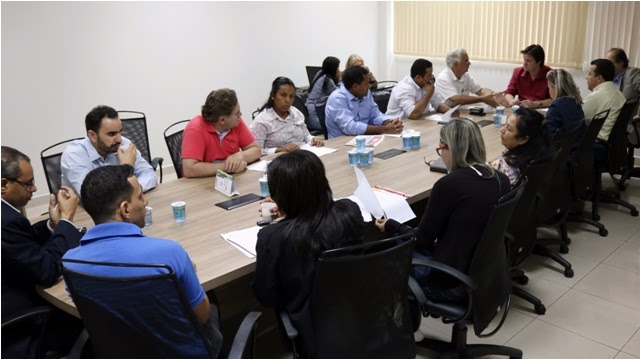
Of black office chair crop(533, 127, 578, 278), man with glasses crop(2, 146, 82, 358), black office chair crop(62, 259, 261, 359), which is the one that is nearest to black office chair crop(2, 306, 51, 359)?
man with glasses crop(2, 146, 82, 358)

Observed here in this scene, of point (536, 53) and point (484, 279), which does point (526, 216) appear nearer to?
point (484, 279)

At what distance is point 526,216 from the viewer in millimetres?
2707

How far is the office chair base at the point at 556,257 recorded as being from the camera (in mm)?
3417

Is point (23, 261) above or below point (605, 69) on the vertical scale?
below

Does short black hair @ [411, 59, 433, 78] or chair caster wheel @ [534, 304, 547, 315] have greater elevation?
short black hair @ [411, 59, 433, 78]

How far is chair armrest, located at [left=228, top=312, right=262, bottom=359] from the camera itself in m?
1.75

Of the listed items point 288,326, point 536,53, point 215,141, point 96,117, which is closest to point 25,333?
point 288,326

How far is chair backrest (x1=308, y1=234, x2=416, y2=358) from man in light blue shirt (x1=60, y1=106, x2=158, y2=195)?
62.2 inches

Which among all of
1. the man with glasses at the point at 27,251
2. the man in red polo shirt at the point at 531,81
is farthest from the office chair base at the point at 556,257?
the man with glasses at the point at 27,251

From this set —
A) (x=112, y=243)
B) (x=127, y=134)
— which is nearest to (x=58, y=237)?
(x=112, y=243)

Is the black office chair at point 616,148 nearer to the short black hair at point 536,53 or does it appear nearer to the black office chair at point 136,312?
the short black hair at point 536,53

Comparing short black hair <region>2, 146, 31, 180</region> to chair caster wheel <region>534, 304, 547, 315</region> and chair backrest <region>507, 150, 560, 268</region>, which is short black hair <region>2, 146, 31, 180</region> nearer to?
chair backrest <region>507, 150, 560, 268</region>

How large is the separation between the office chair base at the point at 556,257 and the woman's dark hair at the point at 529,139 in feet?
2.91

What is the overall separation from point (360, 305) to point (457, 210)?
0.64 metres
